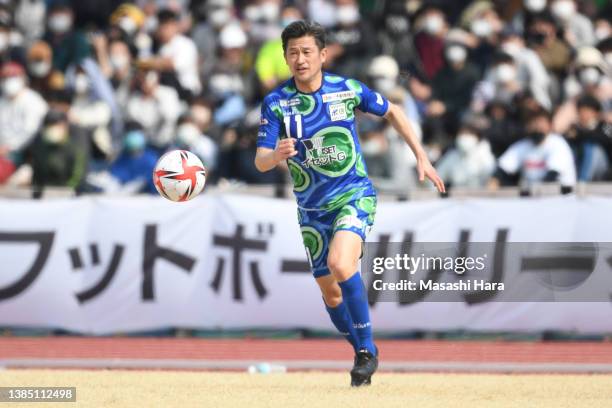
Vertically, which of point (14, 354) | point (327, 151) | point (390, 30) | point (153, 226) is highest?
point (390, 30)

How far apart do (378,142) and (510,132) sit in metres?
1.83

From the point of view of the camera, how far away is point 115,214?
1650 centimetres

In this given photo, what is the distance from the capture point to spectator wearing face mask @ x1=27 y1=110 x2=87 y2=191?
1858cm

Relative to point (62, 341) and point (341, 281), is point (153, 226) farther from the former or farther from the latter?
point (341, 281)

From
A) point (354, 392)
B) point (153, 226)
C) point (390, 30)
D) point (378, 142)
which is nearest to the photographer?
point (354, 392)

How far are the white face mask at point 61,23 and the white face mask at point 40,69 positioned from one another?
98 cm

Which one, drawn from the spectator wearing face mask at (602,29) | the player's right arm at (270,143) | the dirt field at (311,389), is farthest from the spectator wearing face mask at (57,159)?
the player's right arm at (270,143)

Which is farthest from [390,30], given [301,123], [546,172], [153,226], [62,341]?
[301,123]

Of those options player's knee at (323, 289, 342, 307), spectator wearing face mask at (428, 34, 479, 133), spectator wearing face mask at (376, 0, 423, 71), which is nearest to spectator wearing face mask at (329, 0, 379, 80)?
spectator wearing face mask at (376, 0, 423, 71)

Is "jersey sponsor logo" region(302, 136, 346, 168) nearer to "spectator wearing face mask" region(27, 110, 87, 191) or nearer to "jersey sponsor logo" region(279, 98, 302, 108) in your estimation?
"jersey sponsor logo" region(279, 98, 302, 108)

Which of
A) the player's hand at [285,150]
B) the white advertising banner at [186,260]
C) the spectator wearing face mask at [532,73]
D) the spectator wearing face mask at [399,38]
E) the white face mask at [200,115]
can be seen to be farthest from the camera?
the spectator wearing face mask at [399,38]

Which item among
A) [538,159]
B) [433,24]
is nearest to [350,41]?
[433,24]

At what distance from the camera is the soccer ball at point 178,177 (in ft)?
37.6

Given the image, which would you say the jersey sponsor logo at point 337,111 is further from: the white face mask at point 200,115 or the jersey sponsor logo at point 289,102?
the white face mask at point 200,115
